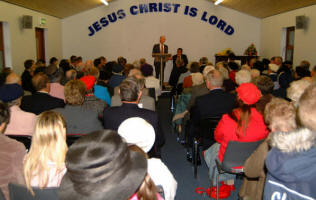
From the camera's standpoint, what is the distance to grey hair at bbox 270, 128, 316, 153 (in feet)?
4.56

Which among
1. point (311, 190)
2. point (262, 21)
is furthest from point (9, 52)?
point (262, 21)

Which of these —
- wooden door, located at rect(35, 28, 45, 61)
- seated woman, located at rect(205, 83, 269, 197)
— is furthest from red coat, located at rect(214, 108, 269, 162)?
wooden door, located at rect(35, 28, 45, 61)

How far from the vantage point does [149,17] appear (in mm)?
12289

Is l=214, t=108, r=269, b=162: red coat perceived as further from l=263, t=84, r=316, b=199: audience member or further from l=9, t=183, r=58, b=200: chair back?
l=9, t=183, r=58, b=200: chair back

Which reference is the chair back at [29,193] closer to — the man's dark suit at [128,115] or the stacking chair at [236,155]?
the man's dark suit at [128,115]

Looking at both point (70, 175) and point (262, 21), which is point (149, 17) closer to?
point (262, 21)

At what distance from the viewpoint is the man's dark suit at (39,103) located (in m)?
3.64

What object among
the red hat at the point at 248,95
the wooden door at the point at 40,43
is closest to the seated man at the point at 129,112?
the red hat at the point at 248,95

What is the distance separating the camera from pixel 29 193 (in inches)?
65.4

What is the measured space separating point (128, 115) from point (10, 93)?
1.68 m

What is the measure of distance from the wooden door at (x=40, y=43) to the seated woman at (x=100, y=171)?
31.9ft

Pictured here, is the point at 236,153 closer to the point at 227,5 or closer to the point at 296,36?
the point at 296,36

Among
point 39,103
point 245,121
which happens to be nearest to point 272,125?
point 245,121

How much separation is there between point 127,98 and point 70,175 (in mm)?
1741
